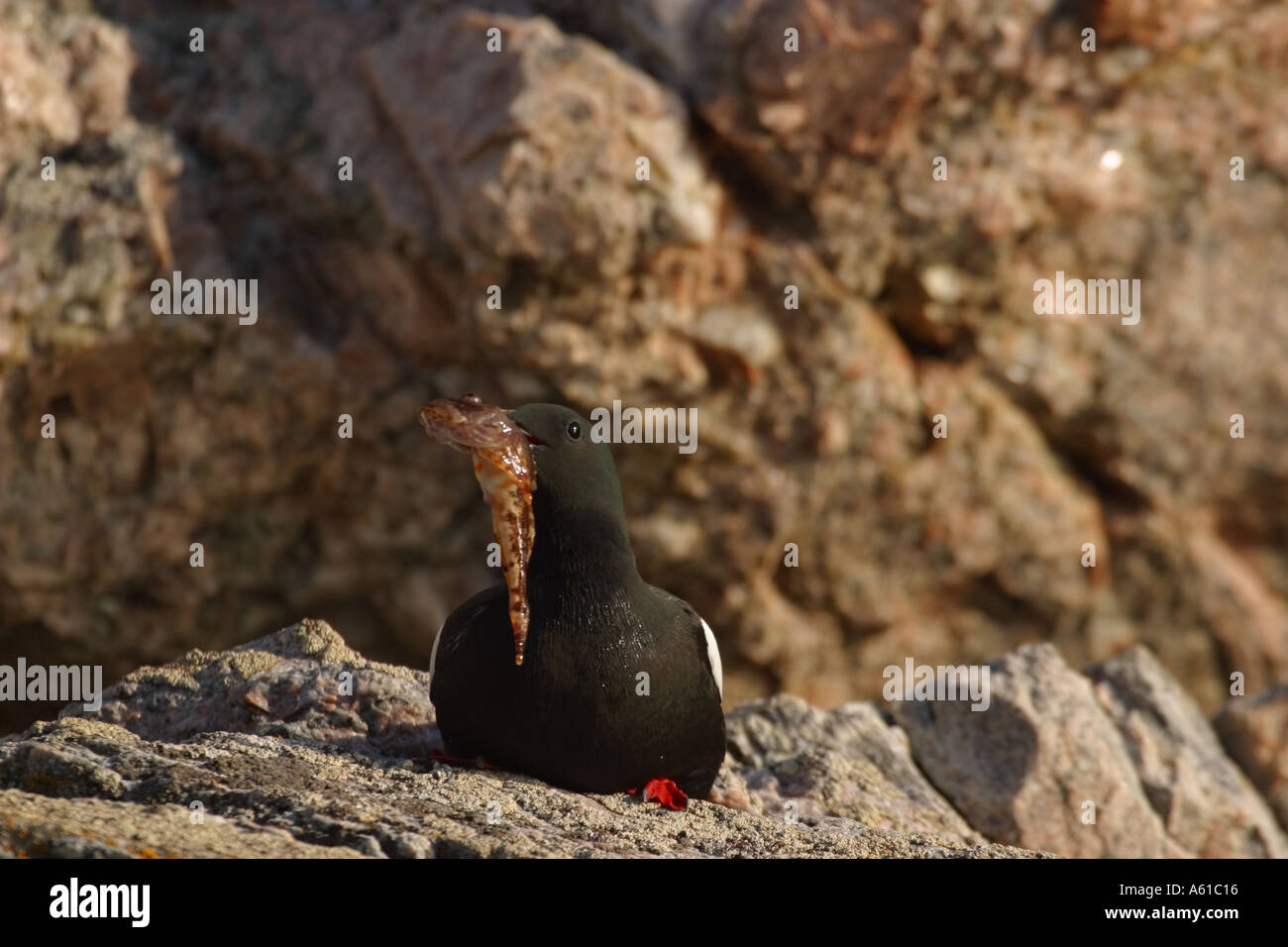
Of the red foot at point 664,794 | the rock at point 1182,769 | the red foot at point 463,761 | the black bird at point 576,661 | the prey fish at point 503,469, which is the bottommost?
the rock at point 1182,769

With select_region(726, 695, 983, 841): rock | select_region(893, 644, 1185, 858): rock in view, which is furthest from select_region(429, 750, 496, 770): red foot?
select_region(893, 644, 1185, 858): rock

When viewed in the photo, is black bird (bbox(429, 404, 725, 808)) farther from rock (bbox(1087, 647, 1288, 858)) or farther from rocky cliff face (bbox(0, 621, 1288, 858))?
rock (bbox(1087, 647, 1288, 858))

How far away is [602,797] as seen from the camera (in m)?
4.21

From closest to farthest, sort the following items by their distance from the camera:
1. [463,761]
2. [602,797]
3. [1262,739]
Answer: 1. [602,797]
2. [463,761]
3. [1262,739]

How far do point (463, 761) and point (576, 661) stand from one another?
57cm

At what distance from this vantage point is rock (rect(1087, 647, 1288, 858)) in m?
5.97

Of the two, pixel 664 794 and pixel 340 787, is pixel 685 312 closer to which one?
pixel 664 794

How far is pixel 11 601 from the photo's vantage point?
884 cm

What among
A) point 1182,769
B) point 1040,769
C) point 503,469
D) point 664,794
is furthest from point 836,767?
point 503,469

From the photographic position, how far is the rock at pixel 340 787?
3.39 meters

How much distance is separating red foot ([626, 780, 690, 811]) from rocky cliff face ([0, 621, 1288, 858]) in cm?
6

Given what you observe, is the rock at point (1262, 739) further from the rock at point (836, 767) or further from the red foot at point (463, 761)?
the red foot at point (463, 761)

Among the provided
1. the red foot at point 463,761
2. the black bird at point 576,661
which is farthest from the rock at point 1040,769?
the red foot at point 463,761

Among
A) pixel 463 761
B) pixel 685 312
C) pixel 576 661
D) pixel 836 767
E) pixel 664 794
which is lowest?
pixel 836 767
